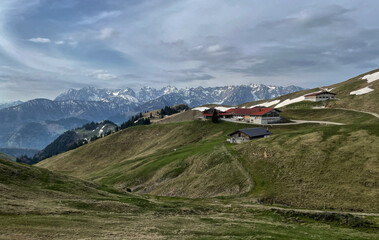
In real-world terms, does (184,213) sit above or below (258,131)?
below

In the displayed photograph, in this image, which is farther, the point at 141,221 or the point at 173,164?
the point at 173,164

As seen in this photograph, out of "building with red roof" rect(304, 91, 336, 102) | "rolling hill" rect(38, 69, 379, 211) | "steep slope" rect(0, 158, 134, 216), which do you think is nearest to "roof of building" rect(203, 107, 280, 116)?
"rolling hill" rect(38, 69, 379, 211)

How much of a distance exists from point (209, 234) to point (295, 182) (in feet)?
137

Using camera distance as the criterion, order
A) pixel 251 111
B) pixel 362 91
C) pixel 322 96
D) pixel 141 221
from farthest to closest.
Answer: pixel 322 96 → pixel 362 91 → pixel 251 111 → pixel 141 221

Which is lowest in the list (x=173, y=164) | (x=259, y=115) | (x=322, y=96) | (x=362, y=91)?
(x=173, y=164)

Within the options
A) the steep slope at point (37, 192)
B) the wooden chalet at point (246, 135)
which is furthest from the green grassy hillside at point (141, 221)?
the wooden chalet at point (246, 135)

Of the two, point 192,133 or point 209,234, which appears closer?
point 209,234

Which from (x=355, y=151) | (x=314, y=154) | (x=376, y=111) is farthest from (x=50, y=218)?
(x=376, y=111)

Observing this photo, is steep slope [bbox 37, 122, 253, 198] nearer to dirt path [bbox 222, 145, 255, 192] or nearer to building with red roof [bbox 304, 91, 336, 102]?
dirt path [bbox 222, 145, 255, 192]

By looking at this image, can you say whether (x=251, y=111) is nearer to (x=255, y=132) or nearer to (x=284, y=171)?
(x=255, y=132)

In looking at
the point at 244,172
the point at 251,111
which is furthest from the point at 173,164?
the point at 251,111

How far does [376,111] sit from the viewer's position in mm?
120688

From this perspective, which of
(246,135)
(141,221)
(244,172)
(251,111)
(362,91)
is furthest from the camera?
(362,91)

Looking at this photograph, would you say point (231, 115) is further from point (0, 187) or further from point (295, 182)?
point (0, 187)
